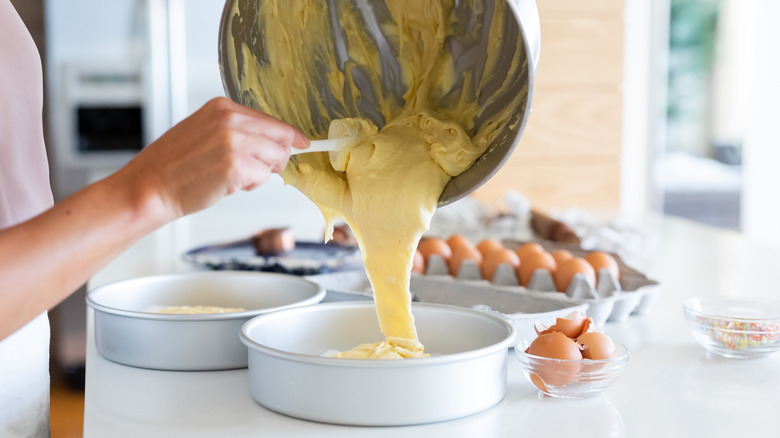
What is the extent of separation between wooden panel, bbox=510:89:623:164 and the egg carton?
2.34 m

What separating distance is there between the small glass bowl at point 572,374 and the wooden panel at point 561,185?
2701mm

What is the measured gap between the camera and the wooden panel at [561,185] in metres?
3.64

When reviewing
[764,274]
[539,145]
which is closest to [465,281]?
[764,274]

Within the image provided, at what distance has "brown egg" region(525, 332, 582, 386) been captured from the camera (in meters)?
0.88

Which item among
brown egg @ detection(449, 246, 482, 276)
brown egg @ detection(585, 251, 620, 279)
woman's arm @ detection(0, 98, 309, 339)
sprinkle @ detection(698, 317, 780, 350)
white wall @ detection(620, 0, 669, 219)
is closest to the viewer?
woman's arm @ detection(0, 98, 309, 339)

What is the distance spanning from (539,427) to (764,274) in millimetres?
987

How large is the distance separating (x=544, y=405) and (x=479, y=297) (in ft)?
1.22

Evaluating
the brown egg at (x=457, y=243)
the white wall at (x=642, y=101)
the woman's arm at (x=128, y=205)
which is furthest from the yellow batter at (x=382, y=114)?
the white wall at (x=642, y=101)

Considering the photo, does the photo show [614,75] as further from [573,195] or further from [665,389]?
[665,389]

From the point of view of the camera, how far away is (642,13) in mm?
3734

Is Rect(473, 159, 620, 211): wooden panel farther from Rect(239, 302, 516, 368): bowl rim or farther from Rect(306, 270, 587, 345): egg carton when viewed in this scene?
Rect(239, 302, 516, 368): bowl rim

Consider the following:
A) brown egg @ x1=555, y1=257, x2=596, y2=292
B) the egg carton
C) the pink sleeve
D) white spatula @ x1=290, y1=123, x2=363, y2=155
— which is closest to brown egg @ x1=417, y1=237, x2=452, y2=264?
the egg carton

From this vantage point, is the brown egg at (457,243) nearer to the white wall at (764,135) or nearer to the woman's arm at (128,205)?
the woman's arm at (128,205)

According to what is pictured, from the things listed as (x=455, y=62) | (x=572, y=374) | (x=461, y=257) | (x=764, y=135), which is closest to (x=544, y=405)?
(x=572, y=374)
